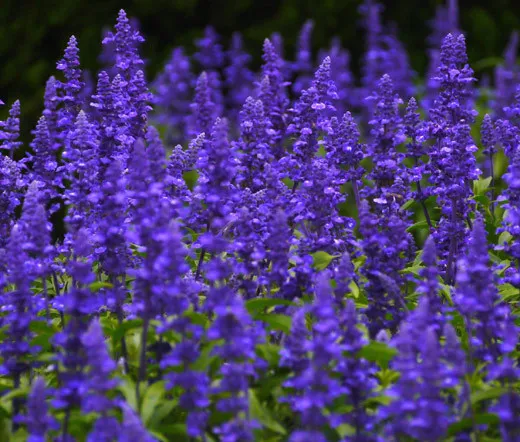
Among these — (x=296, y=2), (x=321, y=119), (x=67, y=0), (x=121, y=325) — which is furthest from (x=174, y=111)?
(x=121, y=325)

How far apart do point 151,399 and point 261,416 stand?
551 mm

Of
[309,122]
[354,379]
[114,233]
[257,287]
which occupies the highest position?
[309,122]

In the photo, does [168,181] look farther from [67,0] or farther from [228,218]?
[67,0]

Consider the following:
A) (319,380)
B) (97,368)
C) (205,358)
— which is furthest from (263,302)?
(97,368)

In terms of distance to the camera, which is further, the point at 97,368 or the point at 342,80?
the point at 342,80

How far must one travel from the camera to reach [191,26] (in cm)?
1734

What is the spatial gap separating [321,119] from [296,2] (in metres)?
10.5

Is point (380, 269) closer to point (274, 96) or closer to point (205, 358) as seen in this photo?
point (205, 358)

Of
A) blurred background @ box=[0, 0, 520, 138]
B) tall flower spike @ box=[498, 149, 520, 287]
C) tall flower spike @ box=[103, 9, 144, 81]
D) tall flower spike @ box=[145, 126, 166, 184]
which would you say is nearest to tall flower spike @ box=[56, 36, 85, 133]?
tall flower spike @ box=[103, 9, 144, 81]

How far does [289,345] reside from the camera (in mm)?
4738

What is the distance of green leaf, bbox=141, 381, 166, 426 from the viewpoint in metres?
4.80

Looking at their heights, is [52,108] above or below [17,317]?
above

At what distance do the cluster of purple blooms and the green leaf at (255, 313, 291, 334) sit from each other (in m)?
0.03

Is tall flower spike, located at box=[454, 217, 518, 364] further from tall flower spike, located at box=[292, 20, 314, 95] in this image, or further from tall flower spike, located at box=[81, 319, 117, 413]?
tall flower spike, located at box=[292, 20, 314, 95]
